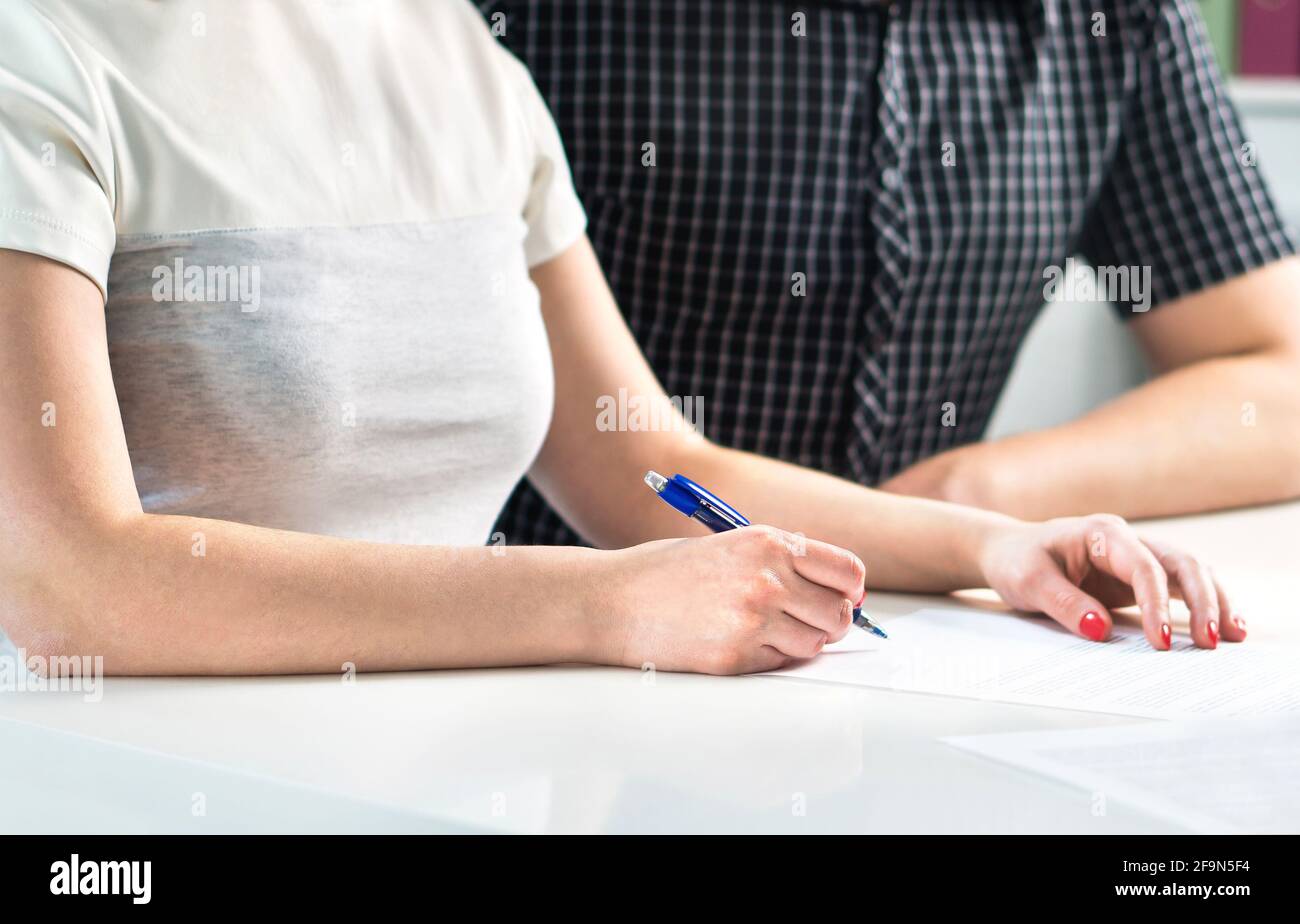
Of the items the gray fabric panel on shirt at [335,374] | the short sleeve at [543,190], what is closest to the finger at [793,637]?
the gray fabric panel on shirt at [335,374]

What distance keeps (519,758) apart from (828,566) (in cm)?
24

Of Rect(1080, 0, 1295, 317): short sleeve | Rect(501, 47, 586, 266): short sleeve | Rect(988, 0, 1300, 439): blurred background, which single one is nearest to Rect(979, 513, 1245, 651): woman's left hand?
Rect(501, 47, 586, 266): short sleeve

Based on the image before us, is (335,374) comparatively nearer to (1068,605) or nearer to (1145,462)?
(1068,605)

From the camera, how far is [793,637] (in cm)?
79

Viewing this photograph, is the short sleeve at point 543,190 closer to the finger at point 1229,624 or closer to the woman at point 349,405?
the woman at point 349,405

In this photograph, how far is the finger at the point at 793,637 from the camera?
2.58 ft

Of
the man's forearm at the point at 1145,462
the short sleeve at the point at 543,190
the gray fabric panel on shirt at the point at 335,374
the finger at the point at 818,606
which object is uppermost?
the short sleeve at the point at 543,190

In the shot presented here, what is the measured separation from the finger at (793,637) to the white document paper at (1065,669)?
0.01 metres

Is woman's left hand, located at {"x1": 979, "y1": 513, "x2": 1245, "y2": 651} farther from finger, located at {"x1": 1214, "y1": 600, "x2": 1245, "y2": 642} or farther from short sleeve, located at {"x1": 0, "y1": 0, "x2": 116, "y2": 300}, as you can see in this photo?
short sleeve, located at {"x1": 0, "y1": 0, "x2": 116, "y2": 300}

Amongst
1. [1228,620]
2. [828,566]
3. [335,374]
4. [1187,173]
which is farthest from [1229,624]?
[1187,173]

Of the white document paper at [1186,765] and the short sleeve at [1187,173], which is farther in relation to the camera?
the short sleeve at [1187,173]

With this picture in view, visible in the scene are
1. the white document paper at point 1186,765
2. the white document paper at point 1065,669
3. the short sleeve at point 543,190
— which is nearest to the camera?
the white document paper at point 1186,765

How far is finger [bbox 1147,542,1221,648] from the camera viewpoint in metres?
0.89
